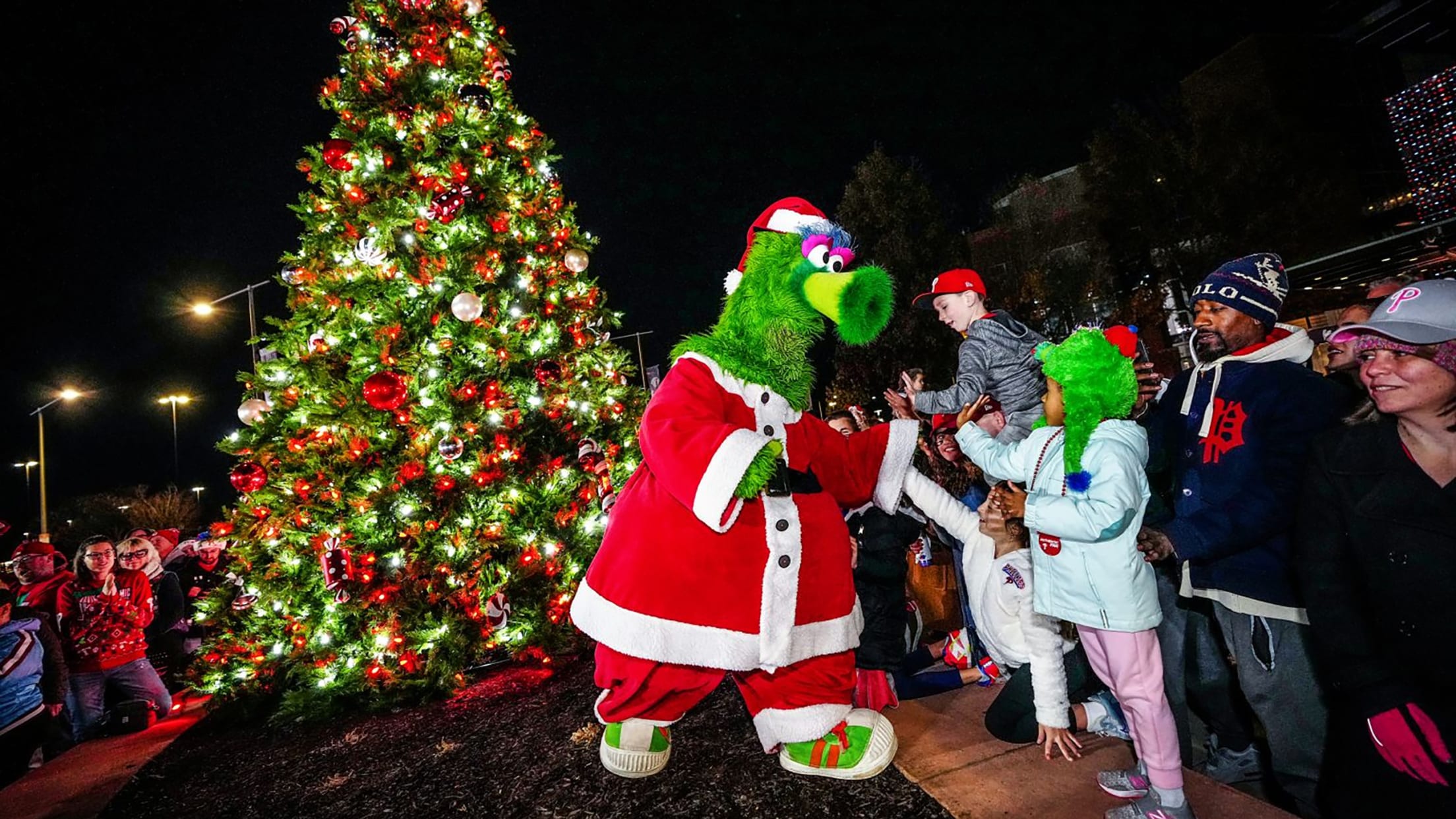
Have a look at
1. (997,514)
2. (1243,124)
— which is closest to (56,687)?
(997,514)

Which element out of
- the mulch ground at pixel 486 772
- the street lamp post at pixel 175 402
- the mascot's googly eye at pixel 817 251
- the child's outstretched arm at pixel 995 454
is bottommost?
the mulch ground at pixel 486 772

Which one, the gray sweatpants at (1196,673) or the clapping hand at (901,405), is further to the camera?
the clapping hand at (901,405)

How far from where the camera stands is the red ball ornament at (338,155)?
5211 millimetres

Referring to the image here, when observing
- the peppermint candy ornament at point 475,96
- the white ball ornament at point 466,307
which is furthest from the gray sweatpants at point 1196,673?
the peppermint candy ornament at point 475,96

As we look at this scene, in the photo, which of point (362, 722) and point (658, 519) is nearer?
point (658, 519)

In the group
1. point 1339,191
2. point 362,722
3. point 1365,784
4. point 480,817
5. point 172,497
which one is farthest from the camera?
point 172,497

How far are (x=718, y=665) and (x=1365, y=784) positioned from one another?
6.51 feet

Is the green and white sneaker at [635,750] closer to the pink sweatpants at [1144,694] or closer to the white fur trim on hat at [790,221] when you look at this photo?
the pink sweatpants at [1144,694]

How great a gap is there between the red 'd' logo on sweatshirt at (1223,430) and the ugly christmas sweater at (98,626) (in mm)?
7860

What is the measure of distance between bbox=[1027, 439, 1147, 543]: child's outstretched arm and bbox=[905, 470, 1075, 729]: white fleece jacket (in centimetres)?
53

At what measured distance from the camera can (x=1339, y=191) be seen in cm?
1659

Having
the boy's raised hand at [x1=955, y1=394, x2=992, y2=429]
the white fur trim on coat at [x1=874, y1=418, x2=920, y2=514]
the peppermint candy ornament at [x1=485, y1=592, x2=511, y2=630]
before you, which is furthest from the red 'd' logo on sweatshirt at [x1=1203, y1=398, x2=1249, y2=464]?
the peppermint candy ornament at [x1=485, y1=592, x2=511, y2=630]

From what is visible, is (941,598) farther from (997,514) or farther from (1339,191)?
(1339,191)

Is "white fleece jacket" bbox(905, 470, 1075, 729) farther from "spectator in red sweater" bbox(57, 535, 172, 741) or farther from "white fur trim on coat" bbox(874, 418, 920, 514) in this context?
"spectator in red sweater" bbox(57, 535, 172, 741)
